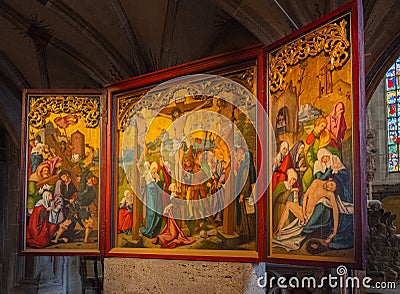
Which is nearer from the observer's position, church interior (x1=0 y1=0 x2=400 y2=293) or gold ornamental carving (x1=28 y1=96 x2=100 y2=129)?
church interior (x1=0 y1=0 x2=400 y2=293)

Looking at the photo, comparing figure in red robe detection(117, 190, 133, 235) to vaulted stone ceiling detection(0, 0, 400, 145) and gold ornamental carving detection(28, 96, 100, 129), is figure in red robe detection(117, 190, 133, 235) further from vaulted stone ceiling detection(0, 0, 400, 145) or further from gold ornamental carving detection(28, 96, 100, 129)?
vaulted stone ceiling detection(0, 0, 400, 145)

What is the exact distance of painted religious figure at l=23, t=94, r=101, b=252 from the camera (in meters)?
5.83

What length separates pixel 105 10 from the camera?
864cm

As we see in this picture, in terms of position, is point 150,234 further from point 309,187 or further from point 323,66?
point 323,66

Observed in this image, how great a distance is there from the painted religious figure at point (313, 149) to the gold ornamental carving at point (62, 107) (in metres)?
2.23

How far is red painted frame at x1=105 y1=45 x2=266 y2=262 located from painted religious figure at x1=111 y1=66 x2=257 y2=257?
0.06 meters

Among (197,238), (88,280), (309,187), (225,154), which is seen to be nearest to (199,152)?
(225,154)

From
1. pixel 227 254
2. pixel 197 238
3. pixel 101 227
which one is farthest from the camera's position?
pixel 101 227

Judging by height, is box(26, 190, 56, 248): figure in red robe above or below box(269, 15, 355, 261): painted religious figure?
below

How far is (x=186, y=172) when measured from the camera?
5090 mm

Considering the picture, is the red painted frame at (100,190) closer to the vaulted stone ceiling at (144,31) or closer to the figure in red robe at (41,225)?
the figure in red robe at (41,225)

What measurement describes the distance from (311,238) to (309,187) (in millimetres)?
338
